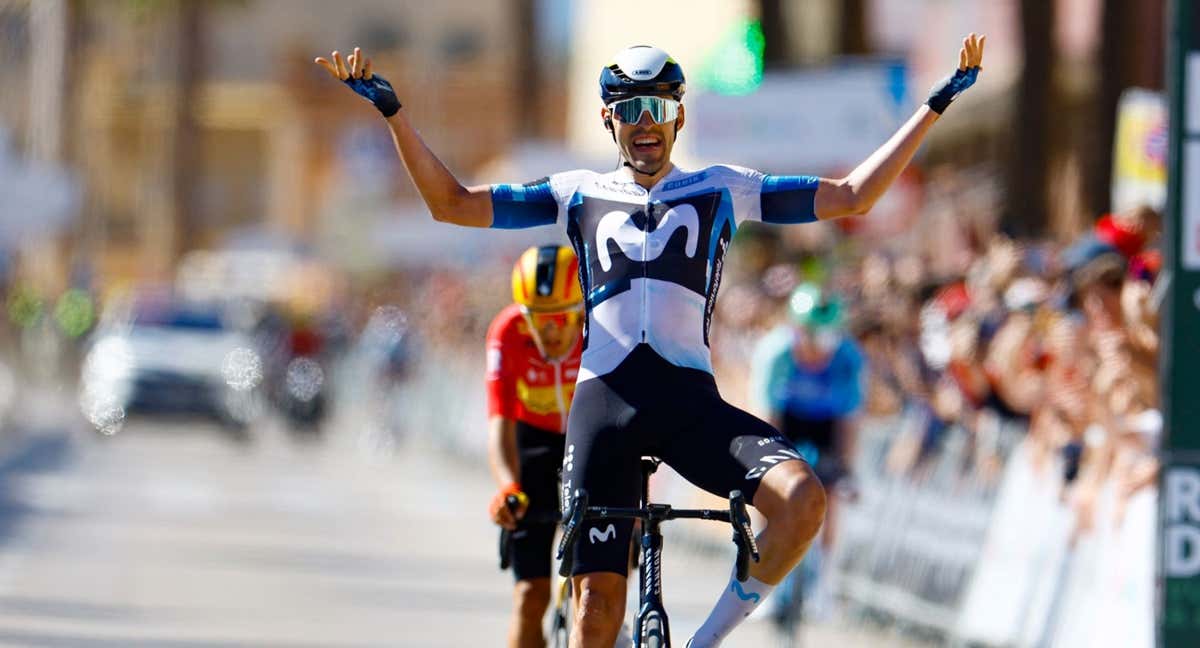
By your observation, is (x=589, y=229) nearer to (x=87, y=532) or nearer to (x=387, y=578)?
(x=387, y=578)

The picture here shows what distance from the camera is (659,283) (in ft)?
24.1

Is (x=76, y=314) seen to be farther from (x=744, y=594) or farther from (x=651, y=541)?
(x=744, y=594)

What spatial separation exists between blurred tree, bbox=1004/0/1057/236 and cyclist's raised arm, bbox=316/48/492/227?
48.9 feet

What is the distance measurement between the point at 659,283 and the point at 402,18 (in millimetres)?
108460

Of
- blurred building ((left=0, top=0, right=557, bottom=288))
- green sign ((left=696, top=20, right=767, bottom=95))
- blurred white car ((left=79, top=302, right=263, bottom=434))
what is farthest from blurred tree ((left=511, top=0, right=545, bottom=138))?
blurred building ((left=0, top=0, right=557, bottom=288))

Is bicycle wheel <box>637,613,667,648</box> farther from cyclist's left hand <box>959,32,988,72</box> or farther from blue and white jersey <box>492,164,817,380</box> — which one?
cyclist's left hand <box>959,32,988,72</box>

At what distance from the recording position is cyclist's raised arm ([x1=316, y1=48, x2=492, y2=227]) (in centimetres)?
741

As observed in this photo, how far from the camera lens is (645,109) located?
24.2ft

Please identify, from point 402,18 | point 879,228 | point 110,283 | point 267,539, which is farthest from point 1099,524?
point 402,18

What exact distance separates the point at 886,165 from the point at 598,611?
1.51m

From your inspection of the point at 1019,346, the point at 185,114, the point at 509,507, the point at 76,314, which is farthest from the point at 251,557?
the point at 185,114

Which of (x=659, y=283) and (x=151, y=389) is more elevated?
(x=659, y=283)

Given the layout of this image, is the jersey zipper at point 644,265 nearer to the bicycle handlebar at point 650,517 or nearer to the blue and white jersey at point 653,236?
the blue and white jersey at point 653,236

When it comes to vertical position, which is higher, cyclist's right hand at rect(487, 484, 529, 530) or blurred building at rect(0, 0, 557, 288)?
blurred building at rect(0, 0, 557, 288)
